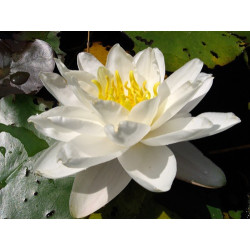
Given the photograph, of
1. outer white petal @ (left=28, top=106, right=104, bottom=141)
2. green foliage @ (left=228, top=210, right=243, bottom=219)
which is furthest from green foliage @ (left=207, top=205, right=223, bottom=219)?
outer white petal @ (left=28, top=106, right=104, bottom=141)

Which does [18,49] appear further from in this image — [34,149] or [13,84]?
[34,149]

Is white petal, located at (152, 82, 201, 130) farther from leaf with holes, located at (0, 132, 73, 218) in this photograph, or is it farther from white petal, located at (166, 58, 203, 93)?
leaf with holes, located at (0, 132, 73, 218)

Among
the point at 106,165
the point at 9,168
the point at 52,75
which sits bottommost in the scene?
the point at 9,168

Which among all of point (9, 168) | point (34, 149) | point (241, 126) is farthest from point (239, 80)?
point (9, 168)

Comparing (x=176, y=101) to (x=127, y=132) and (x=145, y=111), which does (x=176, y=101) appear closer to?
(x=145, y=111)

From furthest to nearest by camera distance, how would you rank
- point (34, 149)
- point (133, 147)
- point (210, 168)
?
point (34, 149)
point (210, 168)
point (133, 147)

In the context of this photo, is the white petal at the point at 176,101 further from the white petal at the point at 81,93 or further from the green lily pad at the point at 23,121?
the green lily pad at the point at 23,121
